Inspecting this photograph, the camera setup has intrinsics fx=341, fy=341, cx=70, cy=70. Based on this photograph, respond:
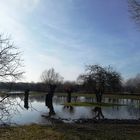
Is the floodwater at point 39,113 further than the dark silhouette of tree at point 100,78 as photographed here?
No

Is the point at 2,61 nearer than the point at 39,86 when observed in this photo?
Yes

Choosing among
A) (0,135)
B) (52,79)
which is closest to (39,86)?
(52,79)

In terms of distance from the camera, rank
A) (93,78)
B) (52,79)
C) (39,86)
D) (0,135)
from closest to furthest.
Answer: (0,135)
(93,78)
(39,86)
(52,79)

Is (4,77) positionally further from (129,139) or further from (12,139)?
(129,139)

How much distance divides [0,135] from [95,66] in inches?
1987

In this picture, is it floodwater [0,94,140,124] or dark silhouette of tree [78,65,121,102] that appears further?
dark silhouette of tree [78,65,121,102]

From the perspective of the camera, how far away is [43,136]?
17219mm

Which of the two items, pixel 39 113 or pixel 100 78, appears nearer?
pixel 39 113

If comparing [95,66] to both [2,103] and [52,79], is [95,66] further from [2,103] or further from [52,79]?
[52,79]

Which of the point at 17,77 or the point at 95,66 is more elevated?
the point at 95,66

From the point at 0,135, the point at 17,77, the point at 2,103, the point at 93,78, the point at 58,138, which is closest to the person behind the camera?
the point at 2,103

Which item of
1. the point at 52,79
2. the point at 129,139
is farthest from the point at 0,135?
the point at 52,79

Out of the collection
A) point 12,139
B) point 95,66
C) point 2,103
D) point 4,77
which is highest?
point 95,66

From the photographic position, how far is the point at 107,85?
67.2 m
